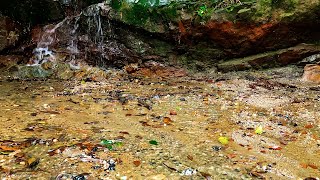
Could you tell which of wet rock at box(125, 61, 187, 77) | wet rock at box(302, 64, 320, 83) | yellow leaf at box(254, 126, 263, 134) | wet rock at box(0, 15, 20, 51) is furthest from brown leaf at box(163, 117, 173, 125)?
wet rock at box(0, 15, 20, 51)

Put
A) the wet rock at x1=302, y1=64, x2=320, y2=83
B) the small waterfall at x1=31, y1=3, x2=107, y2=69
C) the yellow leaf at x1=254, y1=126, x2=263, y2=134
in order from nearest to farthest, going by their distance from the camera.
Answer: the yellow leaf at x1=254, y1=126, x2=263, y2=134, the wet rock at x1=302, y1=64, x2=320, y2=83, the small waterfall at x1=31, y1=3, x2=107, y2=69

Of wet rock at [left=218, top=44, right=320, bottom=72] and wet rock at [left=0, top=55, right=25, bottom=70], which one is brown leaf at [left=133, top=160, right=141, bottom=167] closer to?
wet rock at [left=218, top=44, right=320, bottom=72]

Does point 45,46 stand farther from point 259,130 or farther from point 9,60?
point 259,130

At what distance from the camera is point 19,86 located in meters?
5.52

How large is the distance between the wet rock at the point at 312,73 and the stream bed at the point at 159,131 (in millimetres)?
215

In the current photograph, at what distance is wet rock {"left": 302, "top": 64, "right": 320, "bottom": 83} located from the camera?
5762 mm

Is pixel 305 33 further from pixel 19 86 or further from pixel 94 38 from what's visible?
pixel 19 86

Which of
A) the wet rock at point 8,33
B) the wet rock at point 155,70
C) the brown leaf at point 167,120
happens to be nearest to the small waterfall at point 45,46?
the wet rock at point 8,33

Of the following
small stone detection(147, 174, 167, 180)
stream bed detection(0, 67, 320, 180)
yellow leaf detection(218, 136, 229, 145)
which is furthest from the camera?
yellow leaf detection(218, 136, 229, 145)

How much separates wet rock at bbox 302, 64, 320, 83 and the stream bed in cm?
21

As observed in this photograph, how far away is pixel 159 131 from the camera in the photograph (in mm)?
3268

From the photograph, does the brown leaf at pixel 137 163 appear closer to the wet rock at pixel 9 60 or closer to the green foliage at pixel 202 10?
the green foliage at pixel 202 10

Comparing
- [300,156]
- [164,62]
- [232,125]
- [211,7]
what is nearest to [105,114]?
[232,125]

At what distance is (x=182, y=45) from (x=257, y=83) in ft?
6.31
